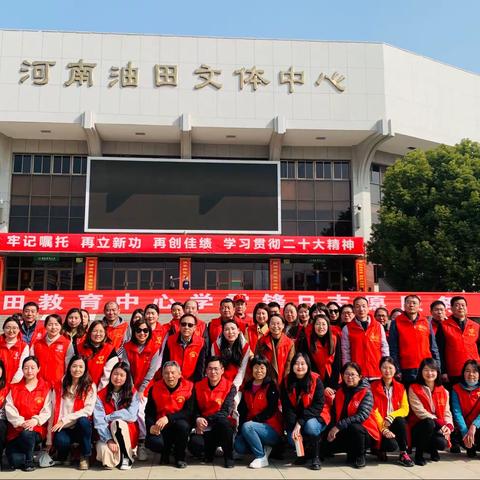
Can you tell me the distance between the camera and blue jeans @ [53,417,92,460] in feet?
14.7

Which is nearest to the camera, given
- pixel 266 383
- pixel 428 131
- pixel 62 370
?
pixel 266 383

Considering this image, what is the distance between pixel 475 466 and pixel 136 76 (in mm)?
19837

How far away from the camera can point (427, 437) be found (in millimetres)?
4676

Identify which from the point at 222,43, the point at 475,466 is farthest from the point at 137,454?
the point at 222,43

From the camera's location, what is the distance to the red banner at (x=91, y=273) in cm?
2092

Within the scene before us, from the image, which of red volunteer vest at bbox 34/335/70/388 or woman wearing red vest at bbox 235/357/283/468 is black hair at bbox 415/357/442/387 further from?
red volunteer vest at bbox 34/335/70/388

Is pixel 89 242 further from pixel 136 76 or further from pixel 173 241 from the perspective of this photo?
pixel 136 76

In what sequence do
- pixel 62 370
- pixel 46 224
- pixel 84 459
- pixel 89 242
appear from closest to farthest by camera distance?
pixel 84 459
pixel 62 370
pixel 89 242
pixel 46 224

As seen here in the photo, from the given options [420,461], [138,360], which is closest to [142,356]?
[138,360]

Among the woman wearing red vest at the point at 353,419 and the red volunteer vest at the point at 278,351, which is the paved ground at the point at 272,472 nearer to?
the woman wearing red vest at the point at 353,419

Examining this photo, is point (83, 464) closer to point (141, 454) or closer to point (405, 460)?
point (141, 454)

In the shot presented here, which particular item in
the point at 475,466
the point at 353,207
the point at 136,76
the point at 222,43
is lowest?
the point at 475,466

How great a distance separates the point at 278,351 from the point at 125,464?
1811mm

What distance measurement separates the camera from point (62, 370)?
521cm
